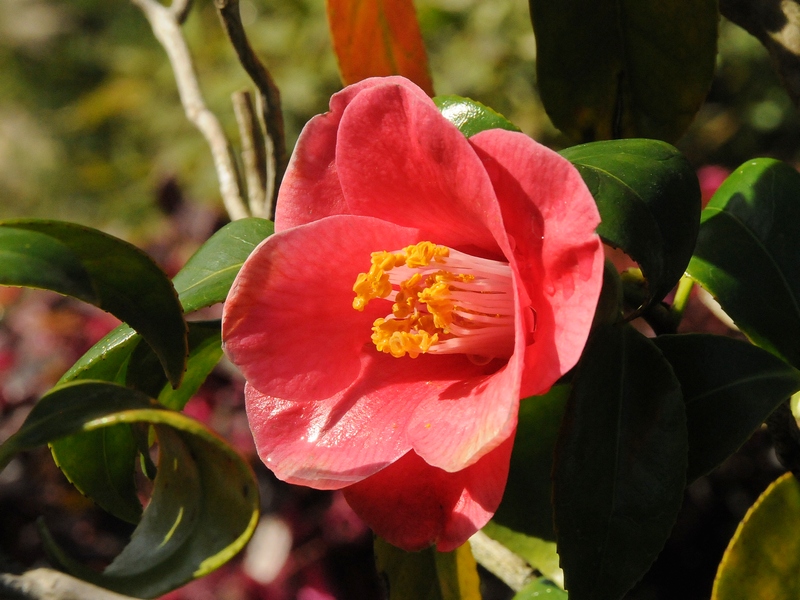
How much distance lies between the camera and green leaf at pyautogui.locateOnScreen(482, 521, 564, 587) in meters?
0.83

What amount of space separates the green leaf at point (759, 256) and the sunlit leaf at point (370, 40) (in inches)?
16.7

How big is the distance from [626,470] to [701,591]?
3.33 ft

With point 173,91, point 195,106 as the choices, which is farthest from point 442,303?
point 173,91

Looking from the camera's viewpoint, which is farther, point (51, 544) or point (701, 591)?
point (701, 591)

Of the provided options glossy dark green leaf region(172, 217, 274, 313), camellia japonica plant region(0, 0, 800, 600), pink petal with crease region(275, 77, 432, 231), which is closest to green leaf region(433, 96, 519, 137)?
camellia japonica plant region(0, 0, 800, 600)

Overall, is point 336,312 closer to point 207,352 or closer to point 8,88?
point 207,352

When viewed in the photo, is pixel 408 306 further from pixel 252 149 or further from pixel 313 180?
pixel 252 149

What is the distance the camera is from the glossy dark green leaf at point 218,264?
28.8 inches

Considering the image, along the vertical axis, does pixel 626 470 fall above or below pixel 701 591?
above

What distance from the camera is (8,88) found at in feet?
18.0

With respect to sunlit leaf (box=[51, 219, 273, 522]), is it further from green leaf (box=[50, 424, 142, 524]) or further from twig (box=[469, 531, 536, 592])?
twig (box=[469, 531, 536, 592])

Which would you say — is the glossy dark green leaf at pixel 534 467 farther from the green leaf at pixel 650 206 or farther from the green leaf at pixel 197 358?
the green leaf at pixel 197 358

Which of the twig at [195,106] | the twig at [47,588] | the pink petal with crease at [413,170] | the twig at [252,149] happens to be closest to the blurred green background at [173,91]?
the twig at [195,106]

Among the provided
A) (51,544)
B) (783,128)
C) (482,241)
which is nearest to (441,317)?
(482,241)
